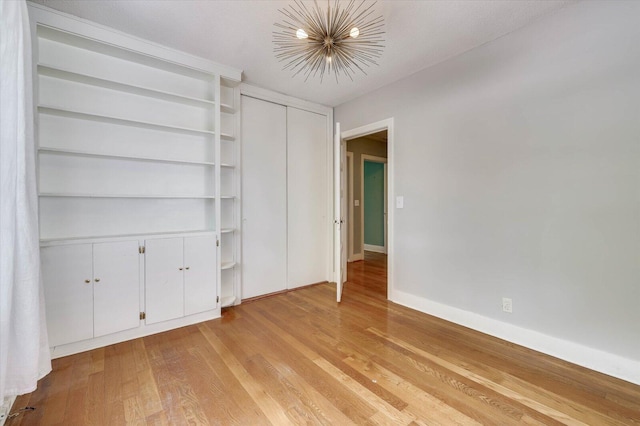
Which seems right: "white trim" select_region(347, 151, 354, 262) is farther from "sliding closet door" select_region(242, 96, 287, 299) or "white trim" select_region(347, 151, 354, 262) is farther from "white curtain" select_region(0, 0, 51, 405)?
"white curtain" select_region(0, 0, 51, 405)

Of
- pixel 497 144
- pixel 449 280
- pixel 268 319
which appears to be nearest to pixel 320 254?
pixel 268 319

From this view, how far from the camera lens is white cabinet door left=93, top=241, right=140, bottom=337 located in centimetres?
219

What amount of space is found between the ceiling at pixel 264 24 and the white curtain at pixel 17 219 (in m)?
0.86

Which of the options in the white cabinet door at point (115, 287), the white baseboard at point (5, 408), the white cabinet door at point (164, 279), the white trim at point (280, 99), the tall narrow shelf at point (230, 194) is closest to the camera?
the white baseboard at point (5, 408)

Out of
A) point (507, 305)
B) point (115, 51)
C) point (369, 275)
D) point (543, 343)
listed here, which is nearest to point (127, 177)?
point (115, 51)

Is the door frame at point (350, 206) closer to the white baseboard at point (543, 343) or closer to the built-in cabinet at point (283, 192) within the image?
the built-in cabinet at point (283, 192)

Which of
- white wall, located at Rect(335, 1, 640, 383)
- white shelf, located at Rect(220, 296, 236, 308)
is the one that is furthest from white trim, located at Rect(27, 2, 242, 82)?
white shelf, located at Rect(220, 296, 236, 308)

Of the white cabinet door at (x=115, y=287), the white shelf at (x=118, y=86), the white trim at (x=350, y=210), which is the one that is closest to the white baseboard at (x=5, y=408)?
the white cabinet door at (x=115, y=287)

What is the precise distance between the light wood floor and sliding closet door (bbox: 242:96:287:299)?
35.4 inches

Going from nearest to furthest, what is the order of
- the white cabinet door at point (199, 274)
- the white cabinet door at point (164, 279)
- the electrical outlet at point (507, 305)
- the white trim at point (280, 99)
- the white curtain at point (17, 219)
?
1. the white curtain at point (17, 219)
2. the electrical outlet at point (507, 305)
3. the white cabinet door at point (164, 279)
4. the white cabinet door at point (199, 274)
5. the white trim at point (280, 99)

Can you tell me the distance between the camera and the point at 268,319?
275 centimetres

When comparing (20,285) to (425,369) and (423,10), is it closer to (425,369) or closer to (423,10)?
(425,369)

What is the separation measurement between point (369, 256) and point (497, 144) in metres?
4.02

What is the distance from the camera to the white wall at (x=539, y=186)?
5.91 ft
